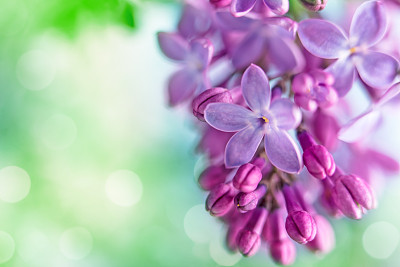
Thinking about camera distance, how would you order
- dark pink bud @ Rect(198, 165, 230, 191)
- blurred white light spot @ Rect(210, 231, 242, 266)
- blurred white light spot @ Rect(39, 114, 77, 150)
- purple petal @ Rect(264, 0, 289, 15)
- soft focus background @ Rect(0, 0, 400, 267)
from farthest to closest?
blurred white light spot @ Rect(210, 231, 242, 266) < blurred white light spot @ Rect(39, 114, 77, 150) < soft focus background @ Rect(0, 0, 400, 267) < dark pink bud @ Rect(198, 165, 230, 191) < purple petal @ Rect(264, 0, 289, 15)

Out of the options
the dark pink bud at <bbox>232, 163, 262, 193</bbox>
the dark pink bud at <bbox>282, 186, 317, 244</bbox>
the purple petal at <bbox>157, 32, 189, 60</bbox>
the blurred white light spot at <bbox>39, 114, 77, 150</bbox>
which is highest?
the purple petal at <bbox>157, 32, 189, 60</bbox>

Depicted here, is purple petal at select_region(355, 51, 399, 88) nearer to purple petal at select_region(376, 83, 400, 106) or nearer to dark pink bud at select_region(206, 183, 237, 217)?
purple petal at select_region(376, 83, 400, 106)

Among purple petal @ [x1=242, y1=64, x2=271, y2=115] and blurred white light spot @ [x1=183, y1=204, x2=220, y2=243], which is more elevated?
purple petal @ [x1=242, y1=64, x2=271, y2=115]

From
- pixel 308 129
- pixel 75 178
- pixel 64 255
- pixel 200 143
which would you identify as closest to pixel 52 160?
pixel 75 178

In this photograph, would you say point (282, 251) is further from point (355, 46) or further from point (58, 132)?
point (58, 132)

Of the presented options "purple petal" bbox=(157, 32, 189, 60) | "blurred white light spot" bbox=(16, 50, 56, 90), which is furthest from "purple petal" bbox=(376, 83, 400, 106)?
"blurred white light spot" bbox=(16, 50, 56, 90)

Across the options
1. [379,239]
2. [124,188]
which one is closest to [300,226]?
[124,188]

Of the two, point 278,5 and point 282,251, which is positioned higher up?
point 278,5
